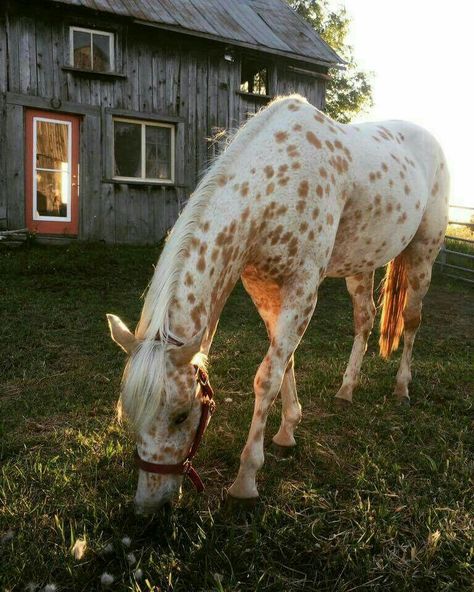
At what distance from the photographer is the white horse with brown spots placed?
2.03 metres

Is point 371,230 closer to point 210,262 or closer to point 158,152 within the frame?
point 210,262

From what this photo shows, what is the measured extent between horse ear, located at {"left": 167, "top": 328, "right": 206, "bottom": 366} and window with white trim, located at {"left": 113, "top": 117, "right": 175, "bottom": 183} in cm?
932

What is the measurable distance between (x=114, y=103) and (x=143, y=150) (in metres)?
1.14

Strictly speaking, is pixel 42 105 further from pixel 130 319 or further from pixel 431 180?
pixel 431 180

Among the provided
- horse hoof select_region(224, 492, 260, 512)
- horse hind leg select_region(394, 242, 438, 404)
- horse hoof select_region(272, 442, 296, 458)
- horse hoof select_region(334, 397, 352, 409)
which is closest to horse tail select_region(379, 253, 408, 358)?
horse hind leg select_region(394, 242, 438, 404)

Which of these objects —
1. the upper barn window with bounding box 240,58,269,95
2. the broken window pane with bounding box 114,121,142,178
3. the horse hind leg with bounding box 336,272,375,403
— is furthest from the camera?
the upper barn window with bounding box 240,58,269,95

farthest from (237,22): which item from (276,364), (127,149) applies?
(276,364)

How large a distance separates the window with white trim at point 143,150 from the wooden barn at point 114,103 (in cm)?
2

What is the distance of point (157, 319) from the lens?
2.04m

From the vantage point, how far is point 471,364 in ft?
15.7

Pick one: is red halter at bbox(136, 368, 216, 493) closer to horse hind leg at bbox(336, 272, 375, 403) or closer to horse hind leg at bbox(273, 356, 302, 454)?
horse hind leg at bbox(273, 356, 302, 454)

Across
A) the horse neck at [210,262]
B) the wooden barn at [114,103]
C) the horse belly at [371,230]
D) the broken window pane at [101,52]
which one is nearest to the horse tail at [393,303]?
the horse belly at [371,230]

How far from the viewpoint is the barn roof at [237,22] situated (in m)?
10.2

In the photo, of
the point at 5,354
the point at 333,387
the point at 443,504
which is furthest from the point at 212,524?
the point at 5,354
